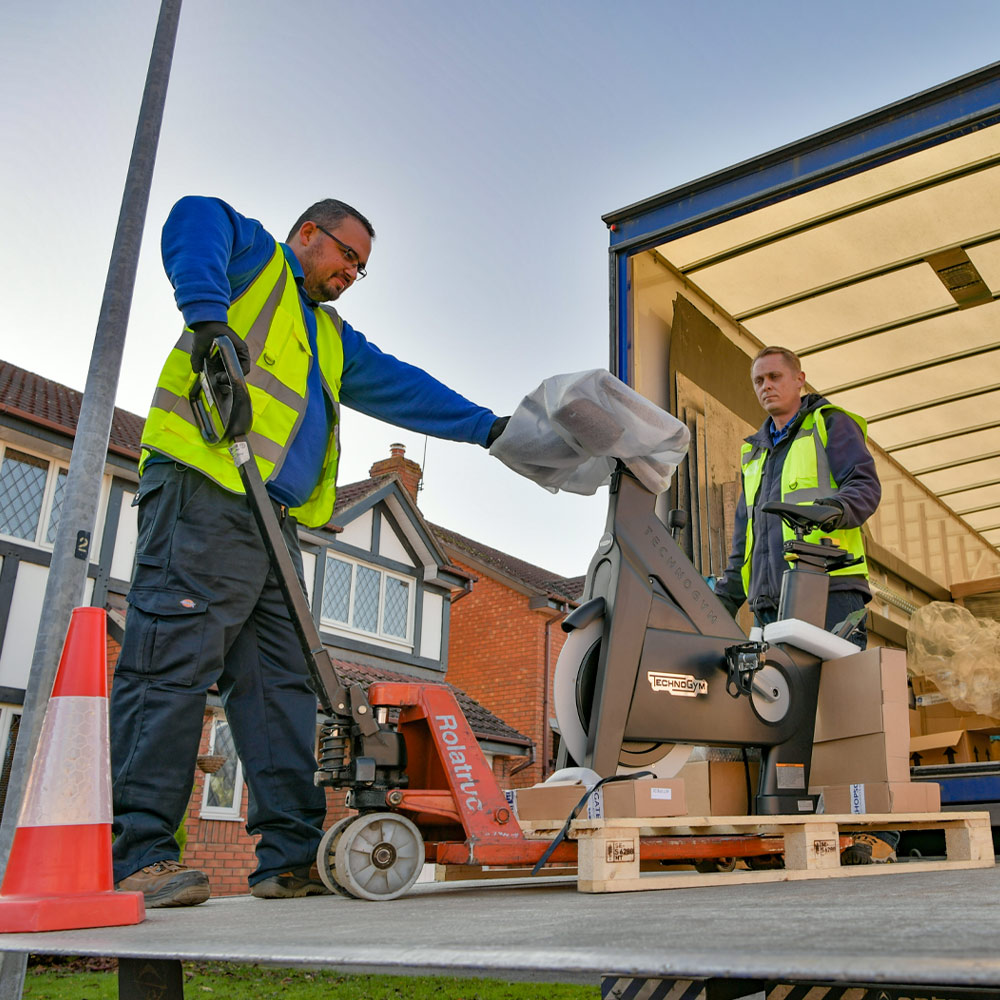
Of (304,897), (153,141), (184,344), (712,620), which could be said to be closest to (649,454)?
(712,620)

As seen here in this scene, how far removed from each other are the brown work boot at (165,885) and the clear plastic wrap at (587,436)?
1592mm

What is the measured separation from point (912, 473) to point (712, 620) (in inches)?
247

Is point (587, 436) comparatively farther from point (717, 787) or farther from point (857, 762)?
point (857, 762)

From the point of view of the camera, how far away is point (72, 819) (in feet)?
7.04

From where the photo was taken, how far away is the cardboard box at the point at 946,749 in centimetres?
570

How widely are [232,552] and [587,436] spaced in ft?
3.67

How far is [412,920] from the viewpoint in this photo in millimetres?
1711

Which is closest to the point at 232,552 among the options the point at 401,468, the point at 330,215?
the point at 330,215

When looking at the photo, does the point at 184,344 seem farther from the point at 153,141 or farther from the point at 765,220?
the point at 765,220

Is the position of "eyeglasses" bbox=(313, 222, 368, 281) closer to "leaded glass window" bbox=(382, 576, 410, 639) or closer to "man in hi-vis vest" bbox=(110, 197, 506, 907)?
"man in hi-vis vest" bbox=(110, 197, 506, 907)

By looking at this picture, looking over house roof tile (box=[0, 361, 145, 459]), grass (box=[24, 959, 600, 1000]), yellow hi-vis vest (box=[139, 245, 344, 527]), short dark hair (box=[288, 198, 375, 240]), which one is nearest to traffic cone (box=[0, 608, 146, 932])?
yellow hi-vis vest (box=[139, 245, 344, 527])

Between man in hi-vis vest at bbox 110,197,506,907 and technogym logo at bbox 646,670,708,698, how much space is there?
0.99m

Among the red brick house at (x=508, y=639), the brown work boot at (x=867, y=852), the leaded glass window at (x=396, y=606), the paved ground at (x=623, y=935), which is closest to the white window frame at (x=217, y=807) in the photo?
the leaded glass window at (x=396, y=606)

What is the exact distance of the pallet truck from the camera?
244cm
